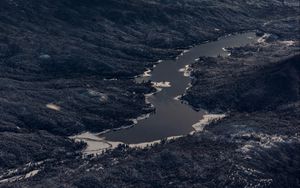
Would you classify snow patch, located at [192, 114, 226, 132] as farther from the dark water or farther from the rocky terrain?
the rocky terrain

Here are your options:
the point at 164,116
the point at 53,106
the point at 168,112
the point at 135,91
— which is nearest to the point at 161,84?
the point at 135,91

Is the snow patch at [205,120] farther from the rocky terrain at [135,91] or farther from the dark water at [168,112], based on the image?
the rocky terrain at [135,91]

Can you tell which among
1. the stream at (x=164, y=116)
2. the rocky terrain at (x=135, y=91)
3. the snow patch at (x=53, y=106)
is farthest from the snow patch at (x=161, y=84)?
the snow patch at (x=53, y=106)

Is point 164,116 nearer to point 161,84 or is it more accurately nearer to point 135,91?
point 135,91

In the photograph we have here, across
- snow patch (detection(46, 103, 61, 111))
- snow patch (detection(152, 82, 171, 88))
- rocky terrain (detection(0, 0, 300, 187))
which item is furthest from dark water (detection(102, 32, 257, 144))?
snow patch (detection(46, 103, 61, 111))

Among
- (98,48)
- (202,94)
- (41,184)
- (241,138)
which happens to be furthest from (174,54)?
(41,184)
